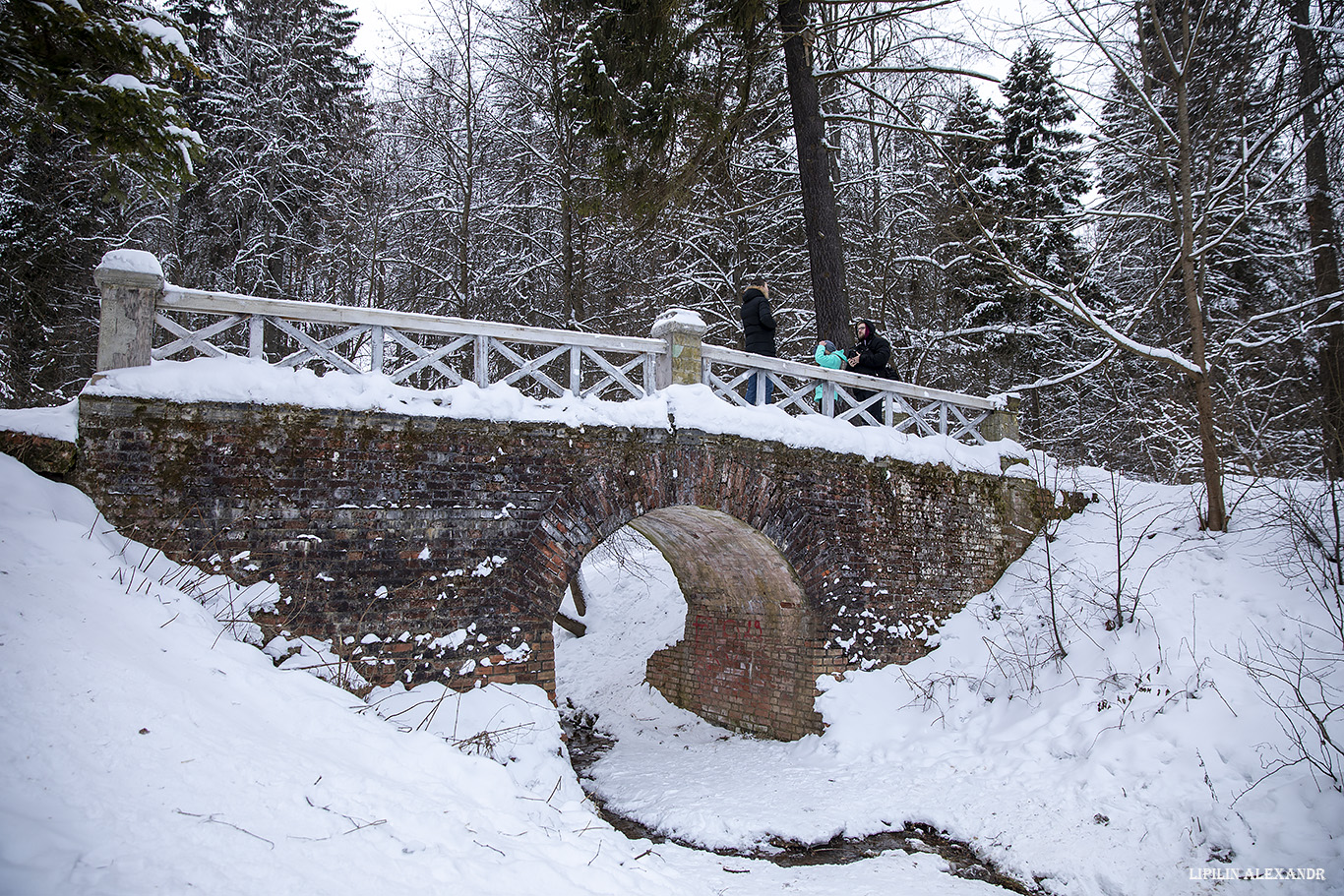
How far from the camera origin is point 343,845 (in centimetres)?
332

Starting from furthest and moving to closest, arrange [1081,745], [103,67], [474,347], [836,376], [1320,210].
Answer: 1. [1320,210]
2. [836,376]
3. [1081,745]
4. [474,347]
5. [103,67]

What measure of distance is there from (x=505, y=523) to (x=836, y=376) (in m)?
4.38

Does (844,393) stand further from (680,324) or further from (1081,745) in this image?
(1081,745)

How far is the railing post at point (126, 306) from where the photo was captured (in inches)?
216

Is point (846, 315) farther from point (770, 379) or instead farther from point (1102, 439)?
point (1102, 439)

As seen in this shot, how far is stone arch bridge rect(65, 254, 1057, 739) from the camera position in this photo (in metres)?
5.47

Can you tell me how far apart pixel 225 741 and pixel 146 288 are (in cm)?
374

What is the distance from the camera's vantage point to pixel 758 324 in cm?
905

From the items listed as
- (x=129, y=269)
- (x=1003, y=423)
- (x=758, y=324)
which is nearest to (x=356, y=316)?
(x=129, y=269)

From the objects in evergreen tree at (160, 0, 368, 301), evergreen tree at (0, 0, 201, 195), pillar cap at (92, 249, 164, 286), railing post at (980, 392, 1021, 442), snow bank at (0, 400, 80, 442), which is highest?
evergreen tree at (160, 0, 368, 301)

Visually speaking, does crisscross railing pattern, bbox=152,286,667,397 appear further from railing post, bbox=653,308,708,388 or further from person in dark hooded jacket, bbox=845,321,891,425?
person in dark hooded jacket, bbox=845,321,891,425

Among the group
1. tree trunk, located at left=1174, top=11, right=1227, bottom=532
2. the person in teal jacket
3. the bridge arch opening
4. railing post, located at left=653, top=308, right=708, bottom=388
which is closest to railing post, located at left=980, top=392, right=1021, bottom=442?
tree trunk, located at left=1174, top=11, right=1227, bottom=532

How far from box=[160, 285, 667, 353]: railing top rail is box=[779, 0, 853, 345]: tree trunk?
14.4ft

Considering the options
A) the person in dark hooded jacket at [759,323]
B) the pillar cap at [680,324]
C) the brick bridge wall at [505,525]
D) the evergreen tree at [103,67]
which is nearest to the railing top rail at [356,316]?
the pillar cap at [680,324]
